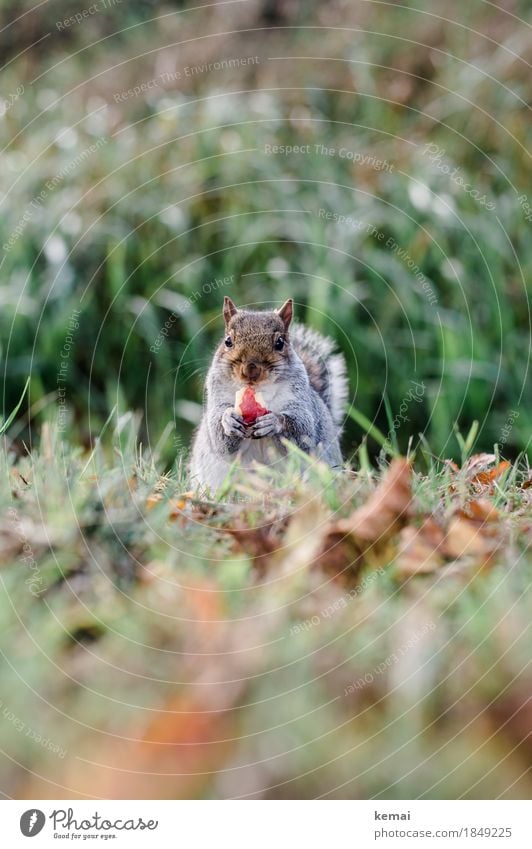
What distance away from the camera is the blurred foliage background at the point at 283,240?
484cm

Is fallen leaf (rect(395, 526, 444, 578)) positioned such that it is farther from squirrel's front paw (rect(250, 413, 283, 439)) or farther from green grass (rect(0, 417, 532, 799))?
squirrel's front paw (rect(250, 413, 283, 439))

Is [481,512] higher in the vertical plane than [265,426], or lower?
lower

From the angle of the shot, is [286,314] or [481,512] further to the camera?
[286,314]

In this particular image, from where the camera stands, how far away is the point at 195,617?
166cm

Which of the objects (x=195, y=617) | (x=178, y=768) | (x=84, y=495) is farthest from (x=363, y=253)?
(x=178, y=768)

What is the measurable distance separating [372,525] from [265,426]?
0.51m

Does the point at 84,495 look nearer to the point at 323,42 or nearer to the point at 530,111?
the point at 530,111

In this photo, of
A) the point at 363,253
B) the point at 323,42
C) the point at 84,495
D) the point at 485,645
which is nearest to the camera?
the point at 485,645

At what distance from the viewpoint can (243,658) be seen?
4.92ft

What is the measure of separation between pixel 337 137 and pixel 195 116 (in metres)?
0.88

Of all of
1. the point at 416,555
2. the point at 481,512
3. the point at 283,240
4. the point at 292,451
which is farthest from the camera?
the point at 283,240

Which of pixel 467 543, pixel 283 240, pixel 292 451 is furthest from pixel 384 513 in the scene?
pixel 283 240

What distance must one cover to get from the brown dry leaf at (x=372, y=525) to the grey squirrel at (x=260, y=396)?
1.39 ft

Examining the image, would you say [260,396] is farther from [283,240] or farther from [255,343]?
[283,240]
